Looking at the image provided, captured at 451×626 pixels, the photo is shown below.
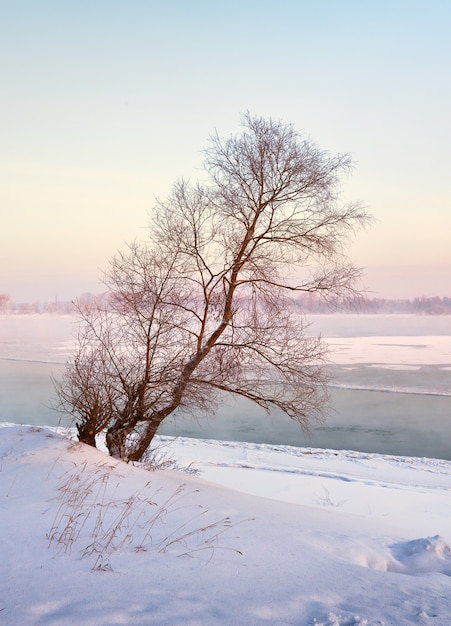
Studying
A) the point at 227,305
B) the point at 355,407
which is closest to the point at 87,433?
the point at 227,305

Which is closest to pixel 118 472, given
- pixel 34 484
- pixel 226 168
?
pixel 34 484

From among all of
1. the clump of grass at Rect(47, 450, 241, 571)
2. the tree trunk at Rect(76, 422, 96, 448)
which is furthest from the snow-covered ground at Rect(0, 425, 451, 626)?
the tree trunk at Rect(76, 422, 96, 448)

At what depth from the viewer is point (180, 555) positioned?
4879 millimetres

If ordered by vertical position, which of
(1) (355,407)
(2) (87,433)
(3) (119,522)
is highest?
(3) (119,522)

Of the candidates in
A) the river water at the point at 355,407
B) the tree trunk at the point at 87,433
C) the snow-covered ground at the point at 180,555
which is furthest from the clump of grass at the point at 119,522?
the river water at the point at 355,407

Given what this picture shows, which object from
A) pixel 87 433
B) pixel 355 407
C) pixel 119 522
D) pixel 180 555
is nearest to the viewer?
pixel 180 555

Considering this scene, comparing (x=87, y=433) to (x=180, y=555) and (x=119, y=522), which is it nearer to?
(x=119, y=522)

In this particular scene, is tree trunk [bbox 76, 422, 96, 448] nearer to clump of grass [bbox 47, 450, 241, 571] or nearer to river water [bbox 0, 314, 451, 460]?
river water [bbox 0, 314, 451, 460]

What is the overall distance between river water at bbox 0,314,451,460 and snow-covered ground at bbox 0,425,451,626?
14.0 feet

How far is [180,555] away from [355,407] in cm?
2087

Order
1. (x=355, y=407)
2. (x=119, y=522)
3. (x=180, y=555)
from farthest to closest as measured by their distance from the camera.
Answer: (x=355, y=407), (x=119, y=522), (x=180, y=555)

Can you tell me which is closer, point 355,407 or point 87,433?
point 87,433

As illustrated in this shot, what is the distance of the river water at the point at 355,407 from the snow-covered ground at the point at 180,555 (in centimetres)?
426

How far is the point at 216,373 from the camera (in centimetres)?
1159
